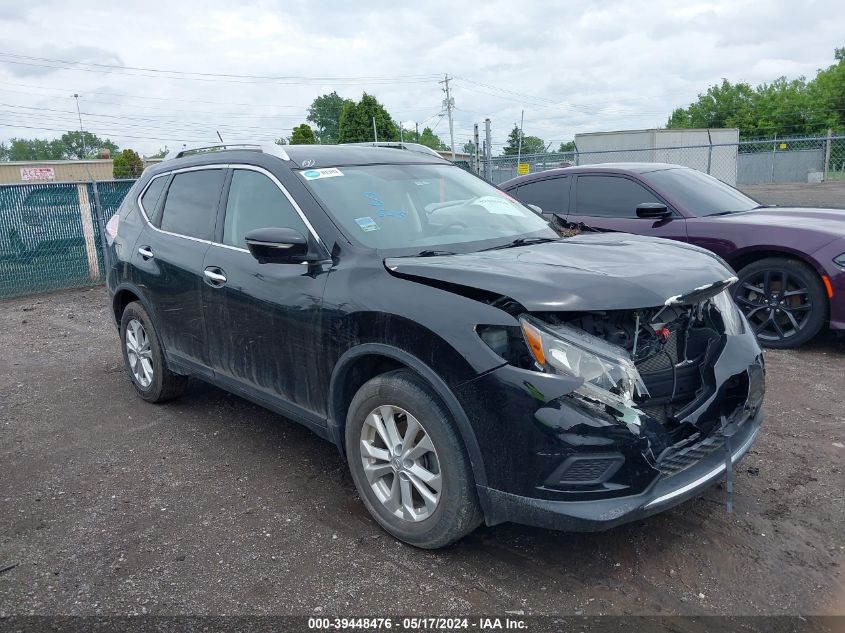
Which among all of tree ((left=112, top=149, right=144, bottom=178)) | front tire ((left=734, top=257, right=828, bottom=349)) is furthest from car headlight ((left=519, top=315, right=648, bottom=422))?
tree ((left=112, top=149, right=144, bottom=178))

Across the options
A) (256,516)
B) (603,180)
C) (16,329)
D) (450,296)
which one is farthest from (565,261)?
(16,329)

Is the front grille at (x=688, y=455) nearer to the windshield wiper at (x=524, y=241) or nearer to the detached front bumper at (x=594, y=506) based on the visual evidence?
the detached front bumper at (x=594, y=506)

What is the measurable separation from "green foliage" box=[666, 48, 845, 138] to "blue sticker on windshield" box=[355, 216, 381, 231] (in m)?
62.8

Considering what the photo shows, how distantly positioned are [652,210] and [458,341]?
430cm

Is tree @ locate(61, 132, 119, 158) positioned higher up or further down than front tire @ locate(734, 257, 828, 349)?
higher up

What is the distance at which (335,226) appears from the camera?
3504mm

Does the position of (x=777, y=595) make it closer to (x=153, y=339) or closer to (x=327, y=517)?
(x=327, y=517)

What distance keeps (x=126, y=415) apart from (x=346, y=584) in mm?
2960

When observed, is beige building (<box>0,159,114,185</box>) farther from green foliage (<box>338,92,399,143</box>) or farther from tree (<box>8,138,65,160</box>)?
tree (<box>8,138,65,160</box>)

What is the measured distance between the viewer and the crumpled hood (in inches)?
107

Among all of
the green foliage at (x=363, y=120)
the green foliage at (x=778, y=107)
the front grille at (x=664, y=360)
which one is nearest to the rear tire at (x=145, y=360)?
the front grille at (x=664, y=360)

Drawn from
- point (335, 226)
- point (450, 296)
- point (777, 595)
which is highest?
point (335, 226)

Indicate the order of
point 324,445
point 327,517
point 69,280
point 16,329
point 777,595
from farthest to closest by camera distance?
point 69,280 < point 16,329 < point 324,445 < point 327,517 < point 777,595

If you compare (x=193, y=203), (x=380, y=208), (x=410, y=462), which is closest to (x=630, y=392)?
(x=410, y=462)
